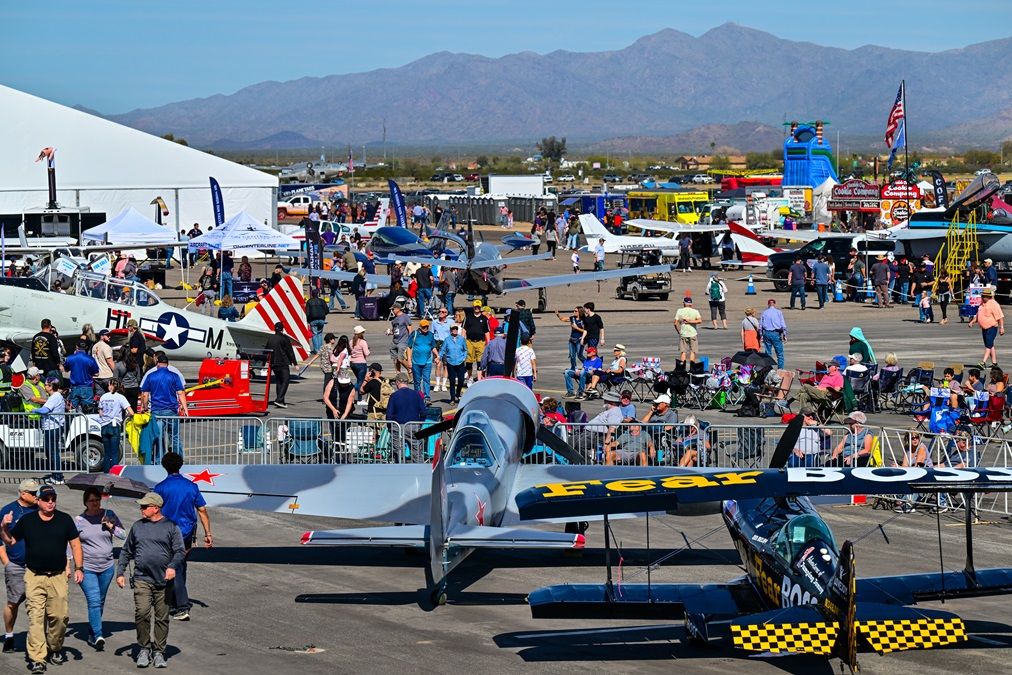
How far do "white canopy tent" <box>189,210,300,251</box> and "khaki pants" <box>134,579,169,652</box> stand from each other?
93.5ft

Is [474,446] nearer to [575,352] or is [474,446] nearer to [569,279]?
[575,352]

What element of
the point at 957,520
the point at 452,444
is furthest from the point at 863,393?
the point at 452,444

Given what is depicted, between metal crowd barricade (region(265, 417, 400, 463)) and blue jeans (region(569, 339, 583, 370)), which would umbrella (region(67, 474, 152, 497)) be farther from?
blue jeans (region(569, 339, 583, 370))

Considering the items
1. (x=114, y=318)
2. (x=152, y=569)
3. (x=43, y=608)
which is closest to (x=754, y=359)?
(x=114, y=318)

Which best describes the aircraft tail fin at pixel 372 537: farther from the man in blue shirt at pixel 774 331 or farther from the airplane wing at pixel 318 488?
the man in blue shirt at pixel 774 331

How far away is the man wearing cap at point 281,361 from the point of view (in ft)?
73.3

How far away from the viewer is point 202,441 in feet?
57.6

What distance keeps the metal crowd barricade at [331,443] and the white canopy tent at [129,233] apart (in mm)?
24449

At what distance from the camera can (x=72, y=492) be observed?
640 inches

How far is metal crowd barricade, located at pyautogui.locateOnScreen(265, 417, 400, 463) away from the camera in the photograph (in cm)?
1659

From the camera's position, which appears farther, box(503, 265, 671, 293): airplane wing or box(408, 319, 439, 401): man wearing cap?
box(503, 265, 671, 293): airplane wing

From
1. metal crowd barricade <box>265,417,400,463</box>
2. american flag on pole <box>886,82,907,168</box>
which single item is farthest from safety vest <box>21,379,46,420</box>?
american flag on pole <box>886,82,907,168</box>

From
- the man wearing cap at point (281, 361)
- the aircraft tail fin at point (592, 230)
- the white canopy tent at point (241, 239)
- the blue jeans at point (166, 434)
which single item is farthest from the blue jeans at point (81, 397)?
the aircraft tail fin at point (592, 230)

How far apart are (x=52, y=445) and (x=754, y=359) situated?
10.9m
